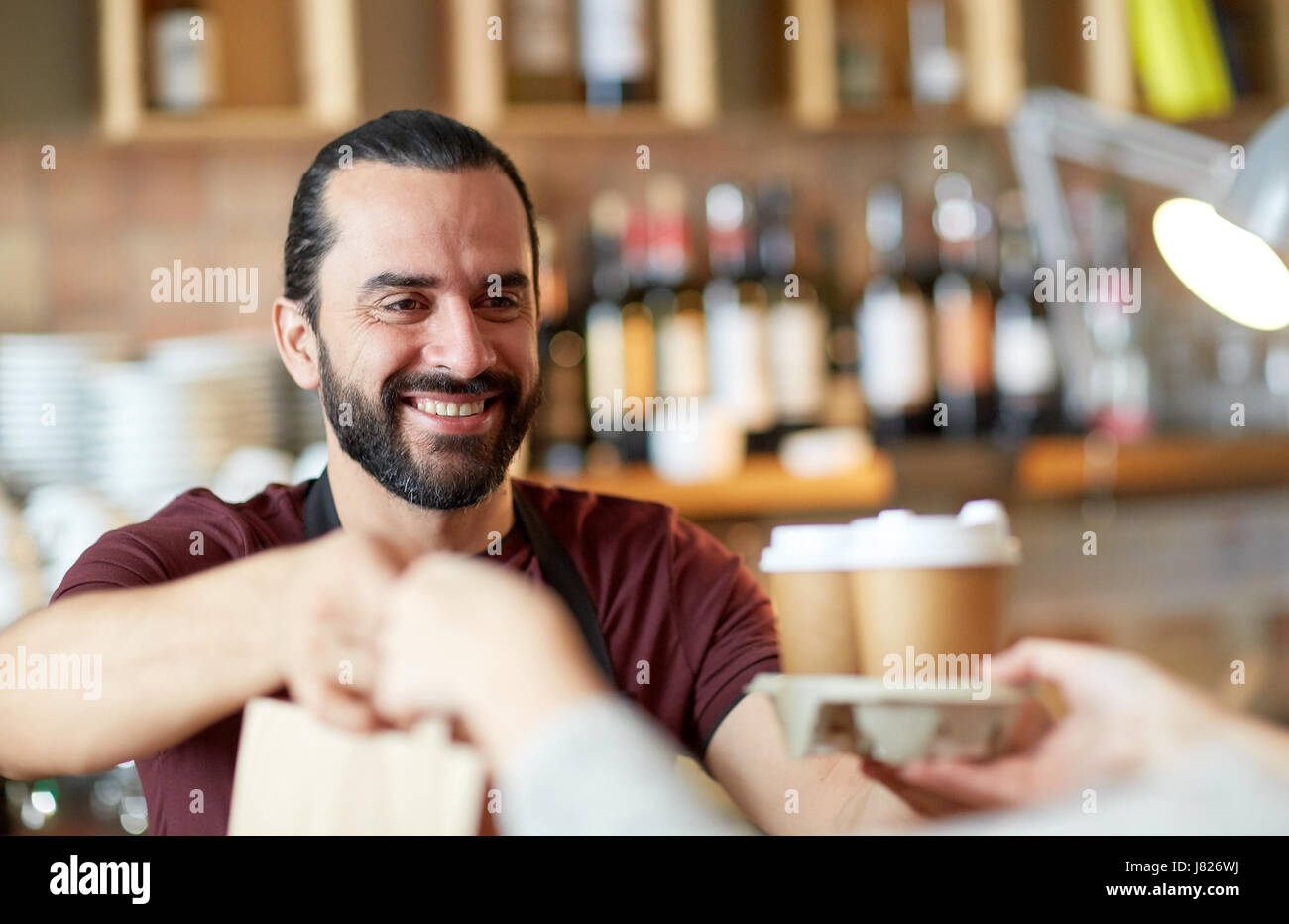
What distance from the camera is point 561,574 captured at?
91 cm

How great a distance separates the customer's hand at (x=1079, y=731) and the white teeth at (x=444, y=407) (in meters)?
0.36

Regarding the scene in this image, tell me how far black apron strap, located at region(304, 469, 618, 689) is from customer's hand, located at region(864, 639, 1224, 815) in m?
0.26

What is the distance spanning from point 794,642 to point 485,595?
27 cm

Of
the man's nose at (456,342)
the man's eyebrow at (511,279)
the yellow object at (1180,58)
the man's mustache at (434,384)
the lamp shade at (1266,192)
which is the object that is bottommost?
the man's mustache at (434,384)

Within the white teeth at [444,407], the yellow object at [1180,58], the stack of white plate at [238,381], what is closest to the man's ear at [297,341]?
the white teeth at [444,407]

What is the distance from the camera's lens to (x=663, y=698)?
0.89m

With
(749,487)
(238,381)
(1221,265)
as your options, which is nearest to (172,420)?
(238,381)

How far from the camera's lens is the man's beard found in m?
0.84

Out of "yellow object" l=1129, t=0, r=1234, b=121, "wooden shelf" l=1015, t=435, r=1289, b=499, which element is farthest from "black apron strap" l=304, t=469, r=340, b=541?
"yellow object" l=1129, t=0, r=1234, b=121

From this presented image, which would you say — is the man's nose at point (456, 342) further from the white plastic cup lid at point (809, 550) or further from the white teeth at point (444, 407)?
the white plastic cup lid at point (809, 550)

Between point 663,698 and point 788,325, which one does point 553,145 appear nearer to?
point 788,325

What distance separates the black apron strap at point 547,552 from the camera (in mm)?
860

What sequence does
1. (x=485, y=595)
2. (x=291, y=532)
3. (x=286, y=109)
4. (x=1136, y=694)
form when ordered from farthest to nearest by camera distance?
(x=286, y=109), (x=291, y=532), (x=1136, y=694), (x=485, y=595)
